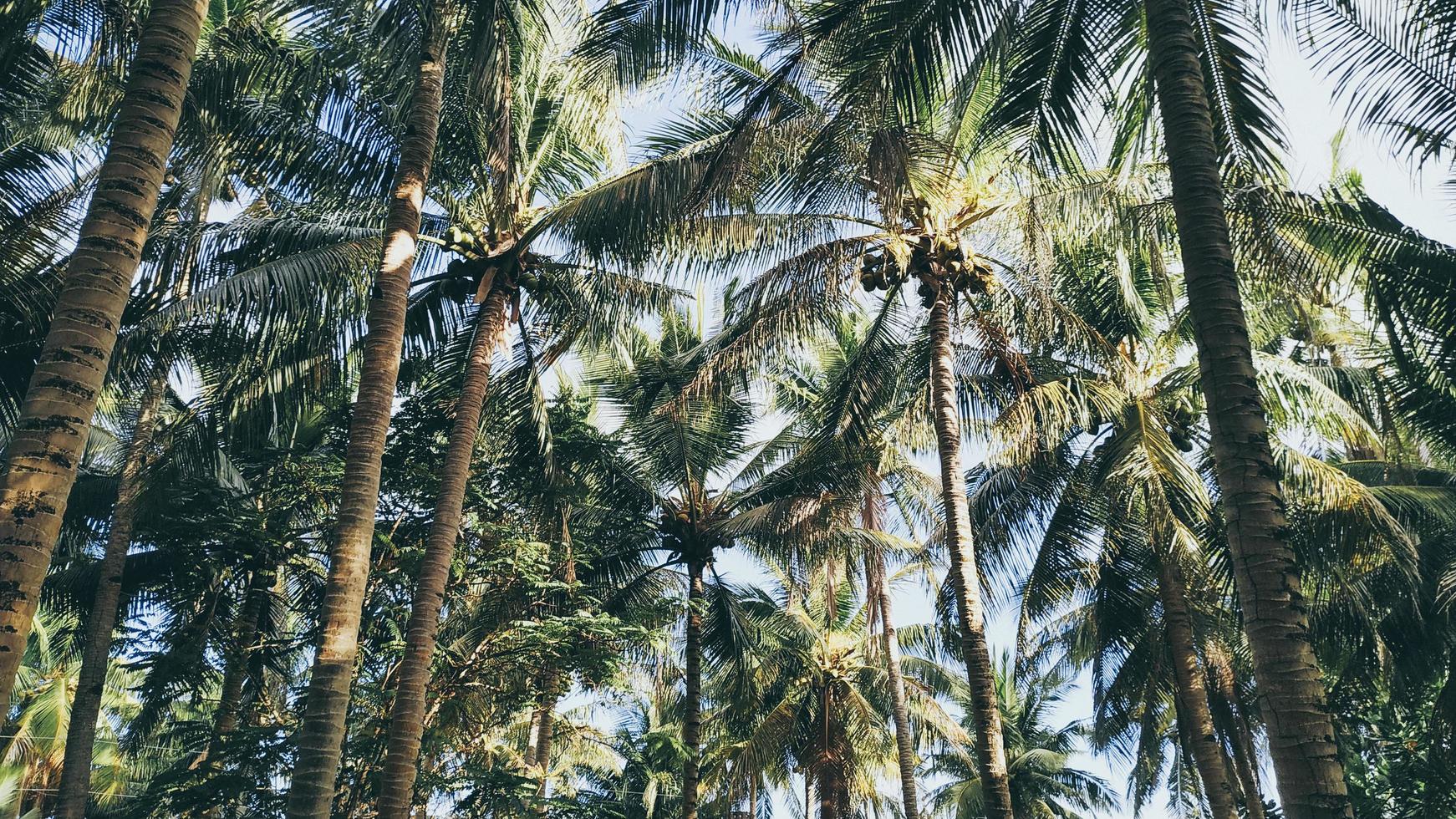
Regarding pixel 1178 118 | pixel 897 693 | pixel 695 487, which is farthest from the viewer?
pixel 897 693

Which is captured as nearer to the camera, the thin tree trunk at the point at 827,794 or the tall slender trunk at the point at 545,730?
the tall slender trunk at the point at 545,730

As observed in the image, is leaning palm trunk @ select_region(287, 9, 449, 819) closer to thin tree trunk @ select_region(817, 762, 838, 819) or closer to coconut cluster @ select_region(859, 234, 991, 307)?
coconut cluster @ select_region(859, 234, 991, 307)

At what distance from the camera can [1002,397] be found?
1507cm

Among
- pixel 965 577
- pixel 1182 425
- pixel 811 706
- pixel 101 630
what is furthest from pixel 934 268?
pixel 101 630

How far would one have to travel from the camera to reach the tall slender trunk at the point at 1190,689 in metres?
13.9

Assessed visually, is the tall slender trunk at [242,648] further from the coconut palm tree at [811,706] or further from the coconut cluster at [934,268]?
the coconut cluster at [934,268]

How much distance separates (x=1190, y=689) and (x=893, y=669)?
274 inches

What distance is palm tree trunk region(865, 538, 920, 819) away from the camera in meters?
19.7

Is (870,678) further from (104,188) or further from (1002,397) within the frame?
(104,188)

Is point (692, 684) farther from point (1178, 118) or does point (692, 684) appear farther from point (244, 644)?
point (1178, 118)

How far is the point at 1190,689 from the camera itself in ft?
46.0

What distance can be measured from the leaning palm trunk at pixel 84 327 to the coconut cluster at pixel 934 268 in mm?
8460

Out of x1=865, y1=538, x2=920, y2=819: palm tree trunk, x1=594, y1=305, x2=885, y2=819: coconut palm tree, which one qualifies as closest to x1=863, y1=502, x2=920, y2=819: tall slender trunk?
x1=865, y1=538, x2=920, y2=819: palm tree trunk

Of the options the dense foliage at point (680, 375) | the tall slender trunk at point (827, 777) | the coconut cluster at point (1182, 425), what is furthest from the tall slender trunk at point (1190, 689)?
the tall slender trunk at point (827, 777)
